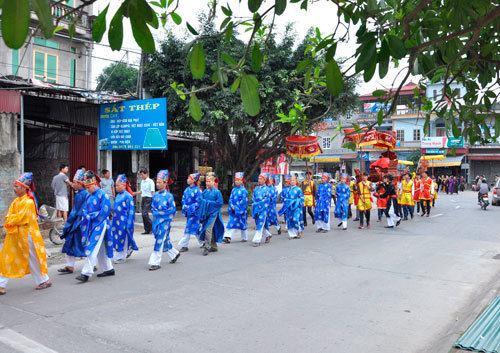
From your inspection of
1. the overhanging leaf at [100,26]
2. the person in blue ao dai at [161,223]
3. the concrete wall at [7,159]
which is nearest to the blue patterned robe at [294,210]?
the person in blue ao dai at [161,223]

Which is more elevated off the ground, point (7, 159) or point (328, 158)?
point (328, 158)

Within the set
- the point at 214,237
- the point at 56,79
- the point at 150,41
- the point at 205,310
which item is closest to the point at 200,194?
the point at 214,237

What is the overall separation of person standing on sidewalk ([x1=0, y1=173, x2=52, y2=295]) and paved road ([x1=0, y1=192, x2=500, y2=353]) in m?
0.27

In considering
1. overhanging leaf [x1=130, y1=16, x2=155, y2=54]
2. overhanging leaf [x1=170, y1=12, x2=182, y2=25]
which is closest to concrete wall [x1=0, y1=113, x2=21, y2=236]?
overhanging leaf [x1=170, y1=12, x2=182, y2=25]

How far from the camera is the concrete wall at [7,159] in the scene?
391 inches

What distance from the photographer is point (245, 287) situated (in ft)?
20.0

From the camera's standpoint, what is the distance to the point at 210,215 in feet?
28.9

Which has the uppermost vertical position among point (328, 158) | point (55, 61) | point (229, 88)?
point (55, 61)

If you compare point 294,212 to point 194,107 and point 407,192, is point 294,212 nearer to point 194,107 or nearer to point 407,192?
point 407,192

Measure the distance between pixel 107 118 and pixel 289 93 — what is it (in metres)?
5.85

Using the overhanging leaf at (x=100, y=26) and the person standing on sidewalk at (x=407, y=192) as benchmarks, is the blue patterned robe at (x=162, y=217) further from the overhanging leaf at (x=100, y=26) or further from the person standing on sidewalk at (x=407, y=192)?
the person standing on sidewalk at (x=407, y=192)

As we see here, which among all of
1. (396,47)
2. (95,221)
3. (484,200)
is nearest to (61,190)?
(95,221)

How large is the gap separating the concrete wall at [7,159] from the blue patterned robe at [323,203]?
25.3 ft

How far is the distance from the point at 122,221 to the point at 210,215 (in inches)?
74.1
